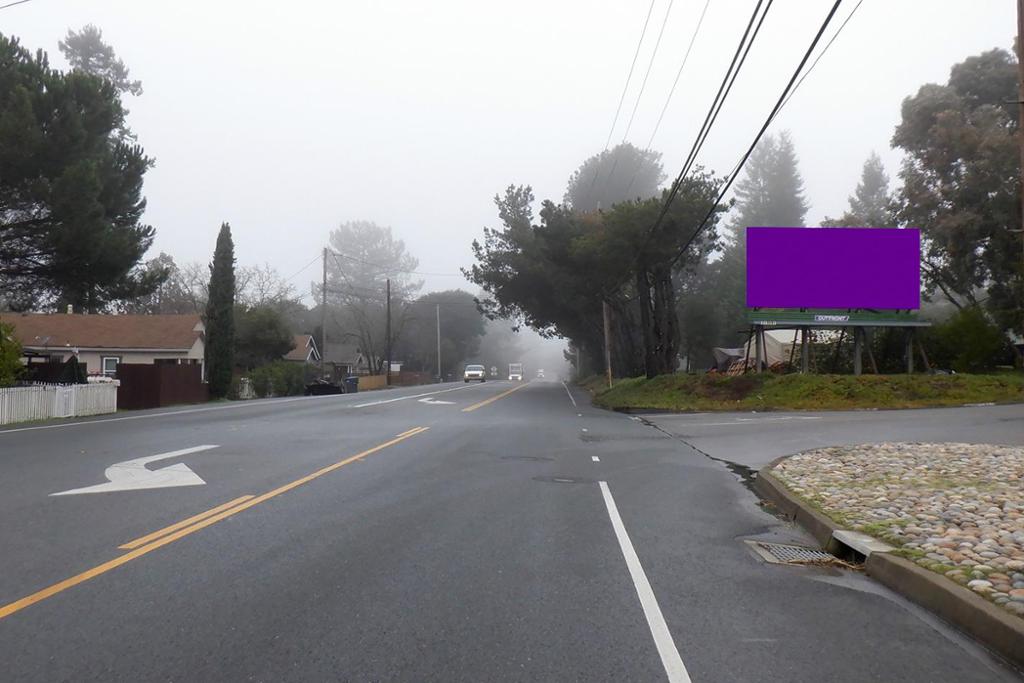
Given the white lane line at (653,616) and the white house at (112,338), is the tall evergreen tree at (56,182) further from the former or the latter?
the white lane line at (653,616)

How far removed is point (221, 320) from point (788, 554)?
37.4 m

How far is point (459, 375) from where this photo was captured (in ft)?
395

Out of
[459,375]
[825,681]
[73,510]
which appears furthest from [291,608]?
[459,375]

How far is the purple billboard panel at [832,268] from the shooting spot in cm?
2925

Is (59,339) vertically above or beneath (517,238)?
beneath

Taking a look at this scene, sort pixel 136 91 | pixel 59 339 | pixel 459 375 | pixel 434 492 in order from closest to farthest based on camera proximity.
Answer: pixel 434 492 → pixel 59 339 → pixel 136 91 → pixel 459 375

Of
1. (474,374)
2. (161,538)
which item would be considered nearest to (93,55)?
(474,374)

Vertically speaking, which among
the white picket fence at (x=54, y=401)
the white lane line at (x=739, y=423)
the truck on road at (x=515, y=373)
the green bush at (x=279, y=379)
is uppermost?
the truck on road at (x=515, y=373)

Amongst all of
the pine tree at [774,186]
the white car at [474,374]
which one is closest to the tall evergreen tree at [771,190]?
the pine tree at [774,186]

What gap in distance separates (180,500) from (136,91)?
193 feet

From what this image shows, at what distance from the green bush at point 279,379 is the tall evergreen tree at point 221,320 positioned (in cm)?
476

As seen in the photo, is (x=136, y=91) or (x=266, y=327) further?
(x=136, y=91)

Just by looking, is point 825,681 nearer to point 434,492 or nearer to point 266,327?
point 434,492

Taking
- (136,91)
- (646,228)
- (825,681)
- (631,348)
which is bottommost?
(825,681)
